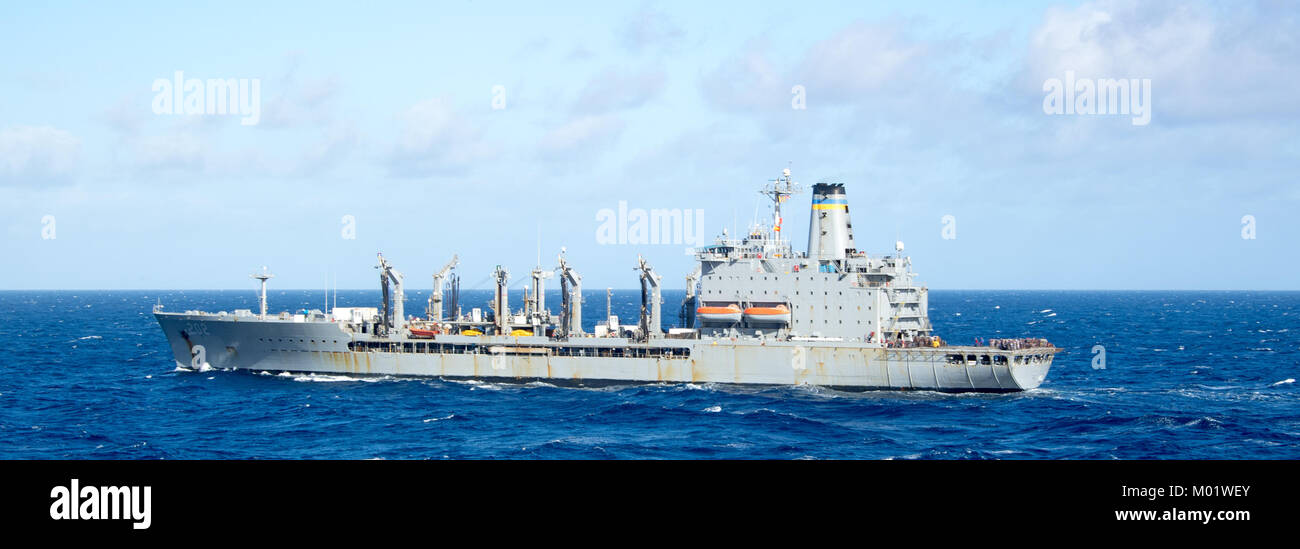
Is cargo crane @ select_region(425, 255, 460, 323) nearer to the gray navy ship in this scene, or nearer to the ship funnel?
the gray navy ship

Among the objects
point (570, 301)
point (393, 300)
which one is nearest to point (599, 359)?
→ point (570, 301)

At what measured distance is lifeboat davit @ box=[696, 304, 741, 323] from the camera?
5525 cm

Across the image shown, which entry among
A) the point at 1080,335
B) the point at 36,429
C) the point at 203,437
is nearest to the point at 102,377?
the point at 36,429

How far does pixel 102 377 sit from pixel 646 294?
107 feet

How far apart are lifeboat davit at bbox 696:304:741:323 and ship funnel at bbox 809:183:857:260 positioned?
5.37 m

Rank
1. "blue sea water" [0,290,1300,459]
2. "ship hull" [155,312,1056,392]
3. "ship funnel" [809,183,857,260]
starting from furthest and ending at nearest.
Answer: "ship funnel" [809,183,857,260] < "ship hull" [155,312,1056,392] < "blue sea water" [0,290,1300,459]

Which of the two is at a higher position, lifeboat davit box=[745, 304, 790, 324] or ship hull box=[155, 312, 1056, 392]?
lifeboat davit box=[745, 304, 790, 324]

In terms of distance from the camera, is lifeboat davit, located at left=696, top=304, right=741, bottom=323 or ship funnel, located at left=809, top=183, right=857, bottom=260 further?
ship funnel, located at left=809, top=183, right=857, bottom=260

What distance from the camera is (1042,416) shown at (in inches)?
1778

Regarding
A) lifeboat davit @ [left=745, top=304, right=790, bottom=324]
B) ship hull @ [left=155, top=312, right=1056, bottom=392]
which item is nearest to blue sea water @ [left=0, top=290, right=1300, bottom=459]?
ship hull @ [left=155, top=312, right=1056, bottom=392]
